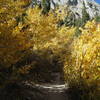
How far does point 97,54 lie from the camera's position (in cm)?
1357

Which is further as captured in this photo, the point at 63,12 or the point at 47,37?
the point at 63,12

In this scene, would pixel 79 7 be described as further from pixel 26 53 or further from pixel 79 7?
pixel 26 53

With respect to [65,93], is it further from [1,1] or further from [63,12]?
[63,12]

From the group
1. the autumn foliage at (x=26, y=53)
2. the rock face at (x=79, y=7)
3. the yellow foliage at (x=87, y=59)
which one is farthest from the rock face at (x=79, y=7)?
the yellow foliage at (x=87, y=59)

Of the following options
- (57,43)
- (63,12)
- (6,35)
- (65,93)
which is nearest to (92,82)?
(65,93)

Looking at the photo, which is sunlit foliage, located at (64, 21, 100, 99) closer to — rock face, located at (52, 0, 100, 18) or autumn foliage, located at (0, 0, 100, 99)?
autumn foliage, located at (0, 0, 100, 99)

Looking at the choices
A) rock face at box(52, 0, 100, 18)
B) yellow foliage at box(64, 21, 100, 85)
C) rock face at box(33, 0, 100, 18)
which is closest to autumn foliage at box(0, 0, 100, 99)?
yellow foliage at box(64, 21, 100, 85)

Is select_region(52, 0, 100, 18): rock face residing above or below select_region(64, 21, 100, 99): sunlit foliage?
above

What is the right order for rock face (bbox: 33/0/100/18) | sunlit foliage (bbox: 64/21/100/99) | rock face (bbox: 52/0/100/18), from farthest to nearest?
rock face (bbox: 52/0/100/18)
rock face (bbox: 33/0/100/18)
sunlit foliage (bbox: 64/21/100/99)

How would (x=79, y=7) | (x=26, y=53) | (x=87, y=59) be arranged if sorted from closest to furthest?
(x=87, y=59) < (x=26, y=53) < (x=79, y=7)

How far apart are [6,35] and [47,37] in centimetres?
1239

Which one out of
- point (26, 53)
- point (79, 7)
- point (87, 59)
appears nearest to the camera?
point (87, 59)

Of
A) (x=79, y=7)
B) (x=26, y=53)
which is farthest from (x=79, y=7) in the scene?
(x=26, y=53)

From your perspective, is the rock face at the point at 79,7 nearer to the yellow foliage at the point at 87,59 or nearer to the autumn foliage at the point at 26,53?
the autumn foliage at the point at 26,53
